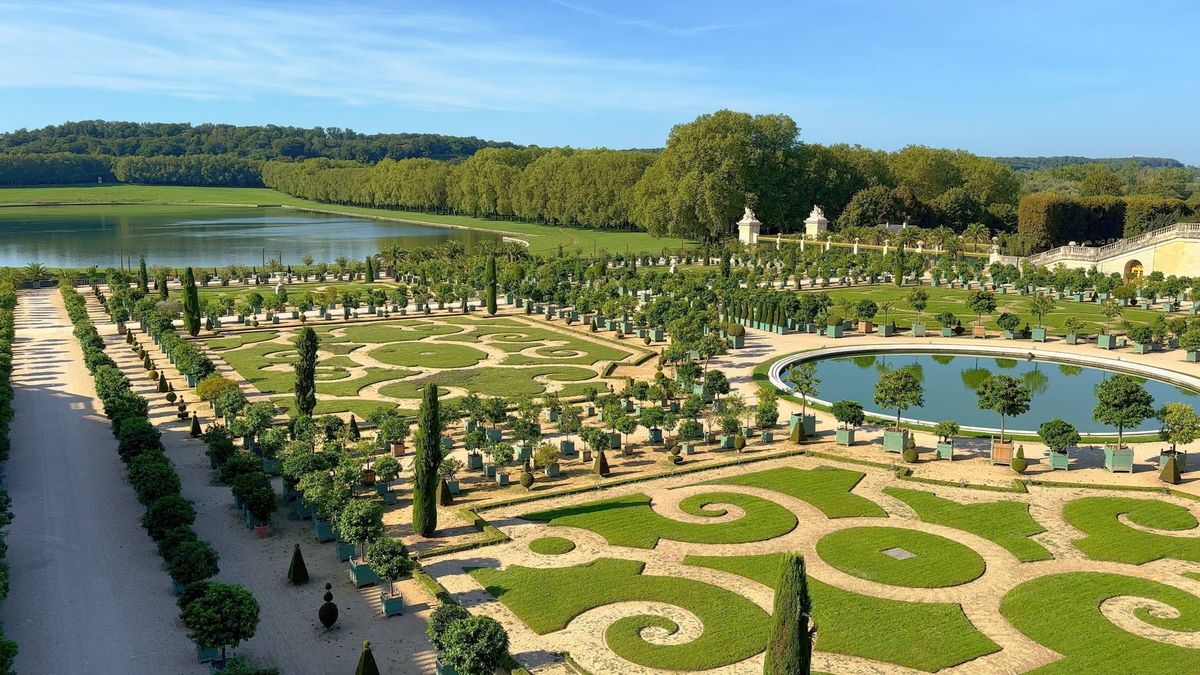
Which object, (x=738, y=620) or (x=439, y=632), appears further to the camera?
(x=738, y=620)

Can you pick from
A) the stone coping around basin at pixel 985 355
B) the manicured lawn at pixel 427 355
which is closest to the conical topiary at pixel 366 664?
the stone coping around basin at pixel 985 355

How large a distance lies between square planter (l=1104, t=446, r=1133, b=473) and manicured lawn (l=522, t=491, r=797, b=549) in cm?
1335

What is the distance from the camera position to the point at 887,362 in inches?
2277

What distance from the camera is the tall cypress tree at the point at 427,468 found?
95.9 feet

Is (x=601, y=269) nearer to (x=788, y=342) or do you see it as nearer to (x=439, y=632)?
(x=788, y=342)

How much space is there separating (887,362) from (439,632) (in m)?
43.3

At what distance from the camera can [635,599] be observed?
2523 centimetres

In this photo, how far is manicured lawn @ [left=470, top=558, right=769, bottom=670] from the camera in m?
22.3

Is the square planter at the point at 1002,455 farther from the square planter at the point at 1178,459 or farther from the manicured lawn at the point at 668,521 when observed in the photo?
the manicured lawn at the point at 668,521

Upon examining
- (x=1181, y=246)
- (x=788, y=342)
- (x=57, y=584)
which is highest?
(x=1181, y=246)

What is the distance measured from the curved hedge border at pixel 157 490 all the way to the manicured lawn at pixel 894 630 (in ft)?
50.6

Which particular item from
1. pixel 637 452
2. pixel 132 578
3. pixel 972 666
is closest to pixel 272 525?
pixel 132 578

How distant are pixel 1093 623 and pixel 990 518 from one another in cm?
734

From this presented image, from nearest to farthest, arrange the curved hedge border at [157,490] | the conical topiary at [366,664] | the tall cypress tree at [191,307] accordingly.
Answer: the conical topiary at [366,664]
the curved hedge border at [157,490]
the tall cypress tree at [191,307]
